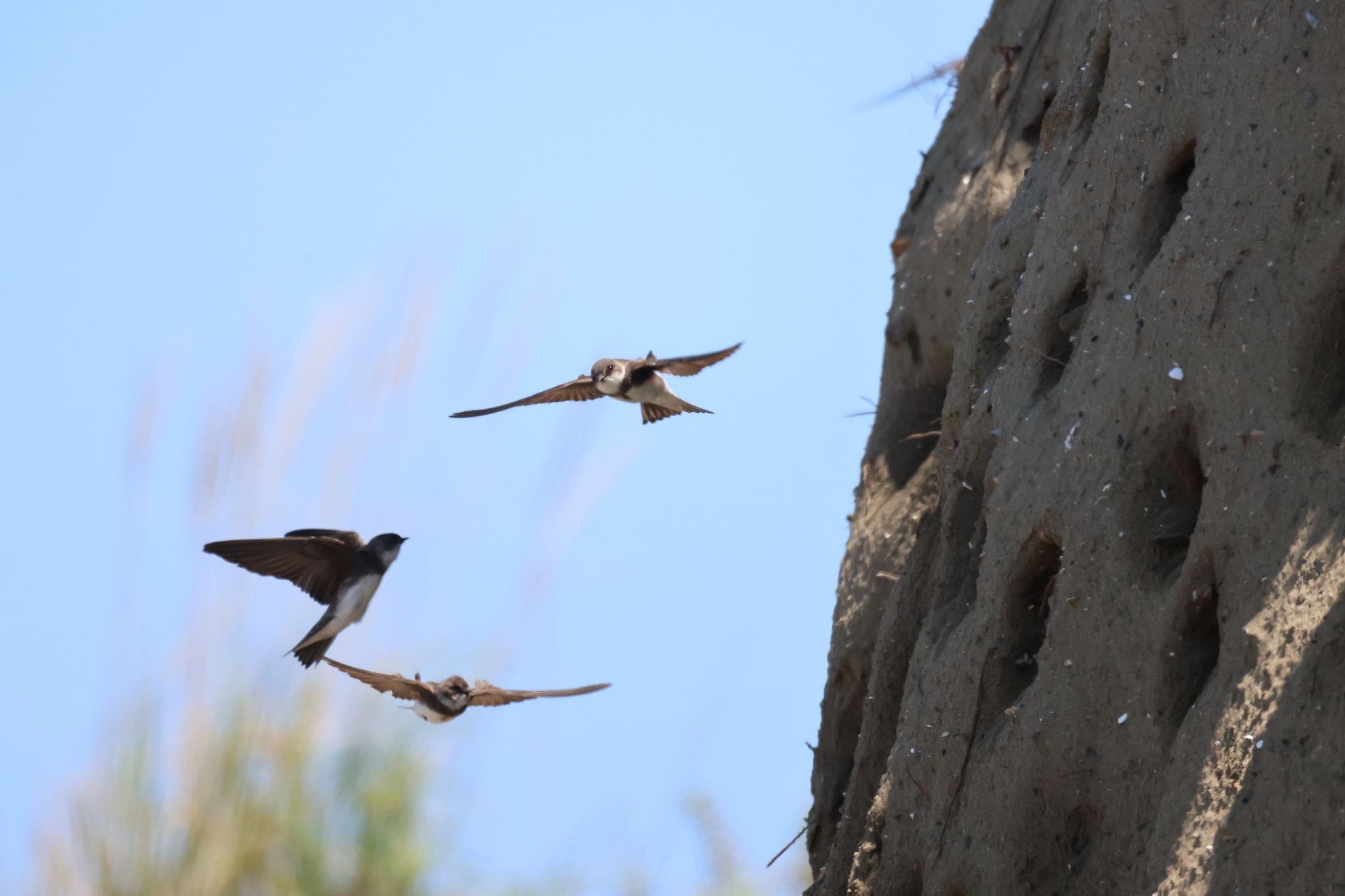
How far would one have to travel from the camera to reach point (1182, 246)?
7.54 ft

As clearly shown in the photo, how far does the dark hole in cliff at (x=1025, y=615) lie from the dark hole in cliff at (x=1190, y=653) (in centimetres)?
36

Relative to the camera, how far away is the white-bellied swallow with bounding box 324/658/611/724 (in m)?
2.95

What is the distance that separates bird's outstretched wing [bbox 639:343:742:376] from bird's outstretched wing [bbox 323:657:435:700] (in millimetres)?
833

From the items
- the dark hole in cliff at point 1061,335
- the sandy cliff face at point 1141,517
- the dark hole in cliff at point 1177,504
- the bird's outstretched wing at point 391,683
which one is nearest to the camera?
the sandy cliff face at point 1141,517

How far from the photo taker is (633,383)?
3346 mm

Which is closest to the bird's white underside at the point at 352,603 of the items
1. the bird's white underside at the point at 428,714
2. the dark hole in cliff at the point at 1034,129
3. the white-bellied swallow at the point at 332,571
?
the white-bellied swallow at the point at 332,571

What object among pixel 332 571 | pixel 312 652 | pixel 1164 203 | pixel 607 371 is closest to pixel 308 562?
pixel 332 571

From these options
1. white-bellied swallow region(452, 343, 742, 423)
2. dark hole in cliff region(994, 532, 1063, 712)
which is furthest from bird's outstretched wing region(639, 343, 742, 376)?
dark hole in cliff region(994, 532, 1063, 712)

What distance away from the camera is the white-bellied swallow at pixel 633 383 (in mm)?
3248

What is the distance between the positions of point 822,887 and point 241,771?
1.12 m

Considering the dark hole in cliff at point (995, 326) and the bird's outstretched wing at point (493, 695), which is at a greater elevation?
the dark hole in cliff at point (995, 326)

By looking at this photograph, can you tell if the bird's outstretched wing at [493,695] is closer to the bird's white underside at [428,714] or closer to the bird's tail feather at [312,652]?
the bird's white underside at [428,714]

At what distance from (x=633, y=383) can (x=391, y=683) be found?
85cm

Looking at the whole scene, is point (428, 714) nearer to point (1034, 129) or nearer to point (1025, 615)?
point (1025, 615)
